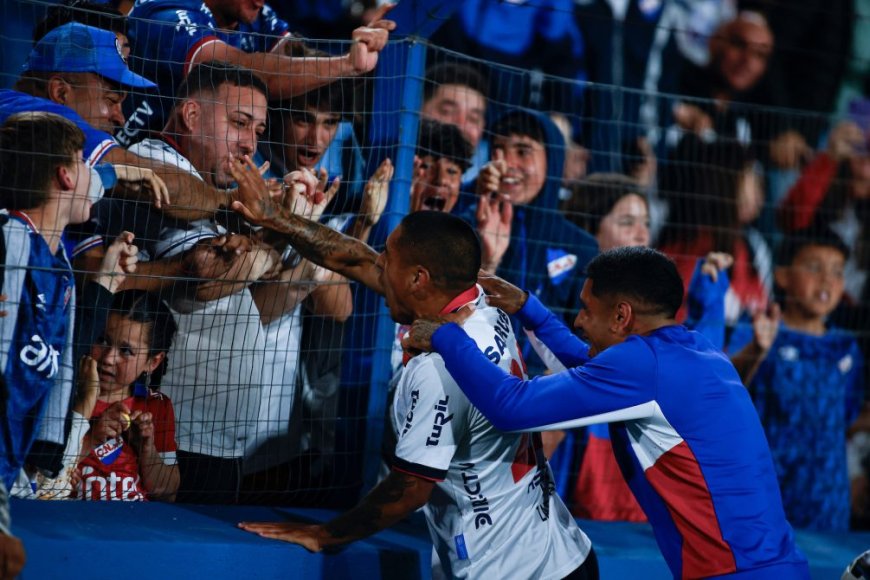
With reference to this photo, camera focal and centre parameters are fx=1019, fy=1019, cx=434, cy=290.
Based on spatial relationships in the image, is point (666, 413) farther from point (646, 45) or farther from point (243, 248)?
point (646, 45)

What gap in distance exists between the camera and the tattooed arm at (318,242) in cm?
352

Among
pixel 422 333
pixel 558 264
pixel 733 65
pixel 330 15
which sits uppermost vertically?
pixel 733 65

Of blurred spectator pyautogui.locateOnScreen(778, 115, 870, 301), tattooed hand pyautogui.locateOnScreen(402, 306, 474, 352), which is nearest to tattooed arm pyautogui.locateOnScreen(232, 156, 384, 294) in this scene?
tattooed hand pyautogui.locateOnScreen(402, 306, 474, 352)

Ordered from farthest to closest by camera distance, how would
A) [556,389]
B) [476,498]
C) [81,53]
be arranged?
[81,53] < [476,498] < [556,389]

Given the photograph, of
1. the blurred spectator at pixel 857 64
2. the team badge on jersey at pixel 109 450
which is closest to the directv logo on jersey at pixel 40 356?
the team badge on jersey at pixel 109 450

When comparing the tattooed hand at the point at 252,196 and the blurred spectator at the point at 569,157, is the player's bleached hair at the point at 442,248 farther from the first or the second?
the blurred spectator at the point at 569,157

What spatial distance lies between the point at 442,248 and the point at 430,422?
532mm

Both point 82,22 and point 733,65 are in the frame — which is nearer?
point 82,22

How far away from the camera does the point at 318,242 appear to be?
11.9ft

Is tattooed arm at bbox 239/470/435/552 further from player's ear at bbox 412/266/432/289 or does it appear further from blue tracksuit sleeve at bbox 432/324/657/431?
player's ear at bbox 412/266/432/289

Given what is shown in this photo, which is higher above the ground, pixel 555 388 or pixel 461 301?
pixel 461 301

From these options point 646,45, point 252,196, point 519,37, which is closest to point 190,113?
point 252,196

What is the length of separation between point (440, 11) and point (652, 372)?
216cm

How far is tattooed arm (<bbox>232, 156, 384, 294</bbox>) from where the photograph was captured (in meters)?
3.52
